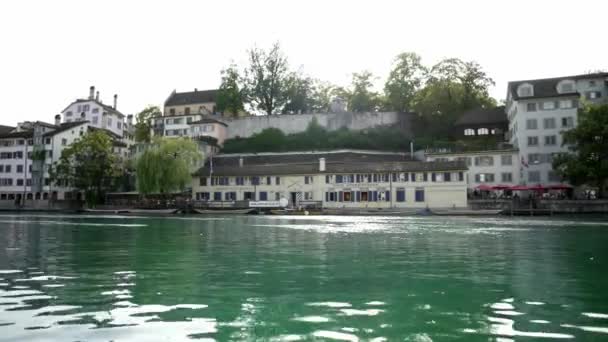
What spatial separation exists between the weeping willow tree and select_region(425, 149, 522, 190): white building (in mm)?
38161

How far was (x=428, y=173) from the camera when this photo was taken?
63.3 metres

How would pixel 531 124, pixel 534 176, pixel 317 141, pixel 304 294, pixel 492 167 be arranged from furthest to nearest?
pixel 317 141
pixel 492 167
pixel 531 124
pixel 534 176
pixel 304 294

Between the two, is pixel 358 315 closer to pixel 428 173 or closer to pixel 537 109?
pixel 428 173

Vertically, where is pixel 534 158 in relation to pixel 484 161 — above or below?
above

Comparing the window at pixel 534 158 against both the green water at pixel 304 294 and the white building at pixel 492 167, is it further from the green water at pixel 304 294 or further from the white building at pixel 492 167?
the green water at pixel 304 294

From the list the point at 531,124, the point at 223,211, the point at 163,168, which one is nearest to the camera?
the point at 163,168

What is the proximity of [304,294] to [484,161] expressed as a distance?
62.1 m

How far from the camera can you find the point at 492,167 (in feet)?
221

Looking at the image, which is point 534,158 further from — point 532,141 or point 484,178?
point 484,178

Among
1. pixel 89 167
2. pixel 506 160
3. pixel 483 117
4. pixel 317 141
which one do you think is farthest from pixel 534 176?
pixel 89 167

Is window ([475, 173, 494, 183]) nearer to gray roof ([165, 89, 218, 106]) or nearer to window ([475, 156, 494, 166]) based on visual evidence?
window ([475, 156, 494, 166])

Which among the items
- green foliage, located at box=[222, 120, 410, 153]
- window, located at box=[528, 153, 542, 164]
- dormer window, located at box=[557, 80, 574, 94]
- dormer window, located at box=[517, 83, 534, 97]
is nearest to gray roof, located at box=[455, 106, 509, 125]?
green foliage, located at box=[222, 120, 410, 153]

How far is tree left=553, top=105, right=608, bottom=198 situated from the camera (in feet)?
167

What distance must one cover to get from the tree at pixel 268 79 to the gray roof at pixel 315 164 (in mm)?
18219
